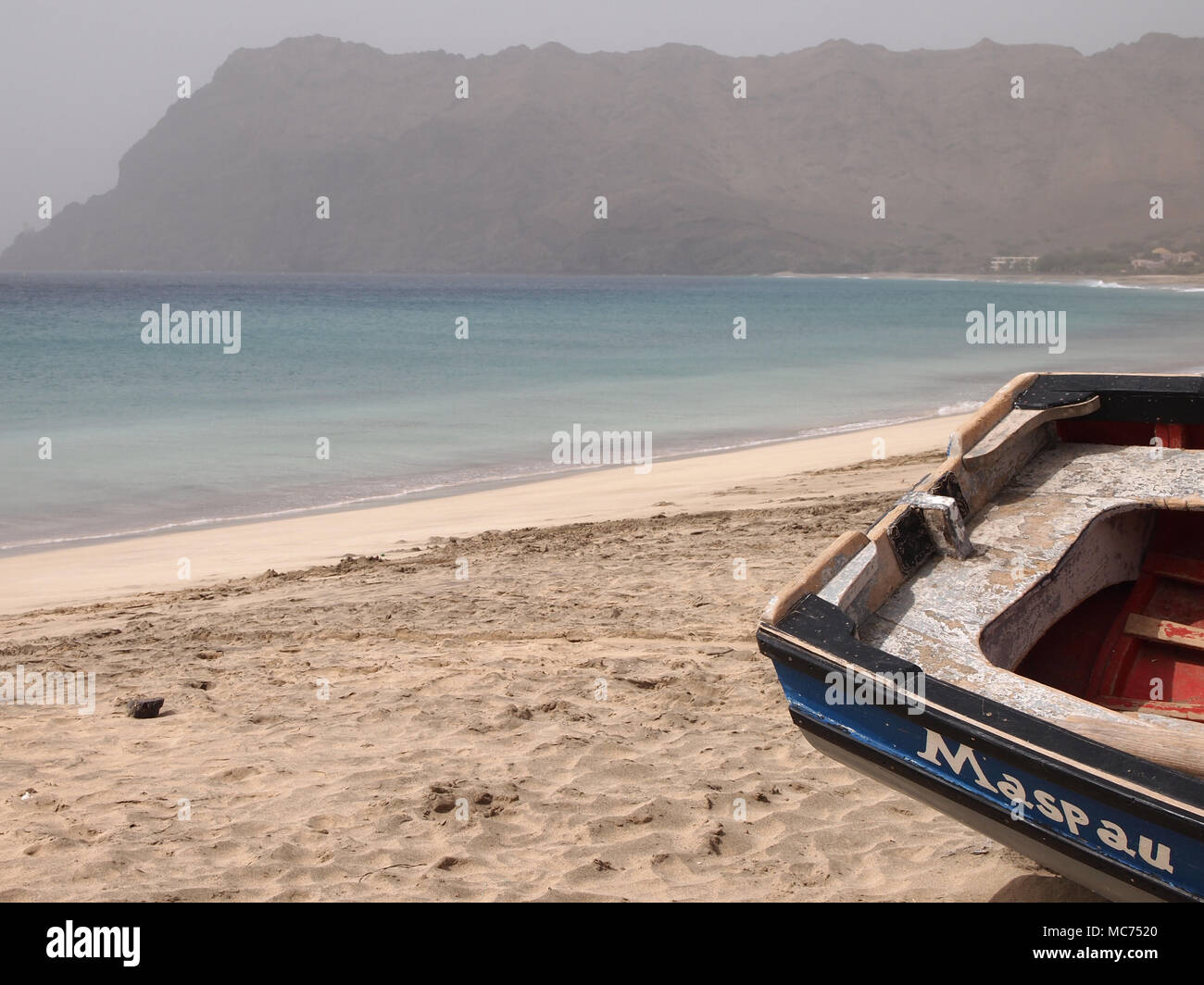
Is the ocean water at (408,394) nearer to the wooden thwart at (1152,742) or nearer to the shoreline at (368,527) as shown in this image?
the shoreline at (368,527)

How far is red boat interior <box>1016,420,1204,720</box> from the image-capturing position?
4.22 metres

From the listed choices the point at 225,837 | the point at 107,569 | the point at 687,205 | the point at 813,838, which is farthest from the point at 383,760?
the point at 687,205

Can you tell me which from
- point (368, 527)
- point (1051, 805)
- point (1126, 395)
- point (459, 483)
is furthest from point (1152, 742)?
point (459, 483)

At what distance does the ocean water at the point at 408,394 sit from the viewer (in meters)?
13.5

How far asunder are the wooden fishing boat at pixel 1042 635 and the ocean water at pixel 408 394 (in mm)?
8963

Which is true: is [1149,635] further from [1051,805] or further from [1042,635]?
[1051,805]

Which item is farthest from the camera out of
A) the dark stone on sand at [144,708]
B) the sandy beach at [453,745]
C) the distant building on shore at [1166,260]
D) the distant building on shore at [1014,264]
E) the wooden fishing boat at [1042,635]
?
the distant building on shore at [1014,264]

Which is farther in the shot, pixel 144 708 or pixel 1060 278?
pixel 1060 278

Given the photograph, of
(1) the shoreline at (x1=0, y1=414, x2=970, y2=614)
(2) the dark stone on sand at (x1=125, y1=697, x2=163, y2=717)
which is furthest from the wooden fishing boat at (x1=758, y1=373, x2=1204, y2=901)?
(1) the shoreline at (x1=0, y1=414, x2=970, y2=614)

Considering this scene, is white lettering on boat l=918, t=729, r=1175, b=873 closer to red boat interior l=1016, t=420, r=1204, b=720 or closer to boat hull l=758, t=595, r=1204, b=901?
boat hull l=758, t=595, r=1204, b=901

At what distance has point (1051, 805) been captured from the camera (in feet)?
8.93

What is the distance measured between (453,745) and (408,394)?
19123 millimetres

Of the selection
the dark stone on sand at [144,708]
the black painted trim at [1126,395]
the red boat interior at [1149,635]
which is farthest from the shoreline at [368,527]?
the red boat interior at [1149,635]
